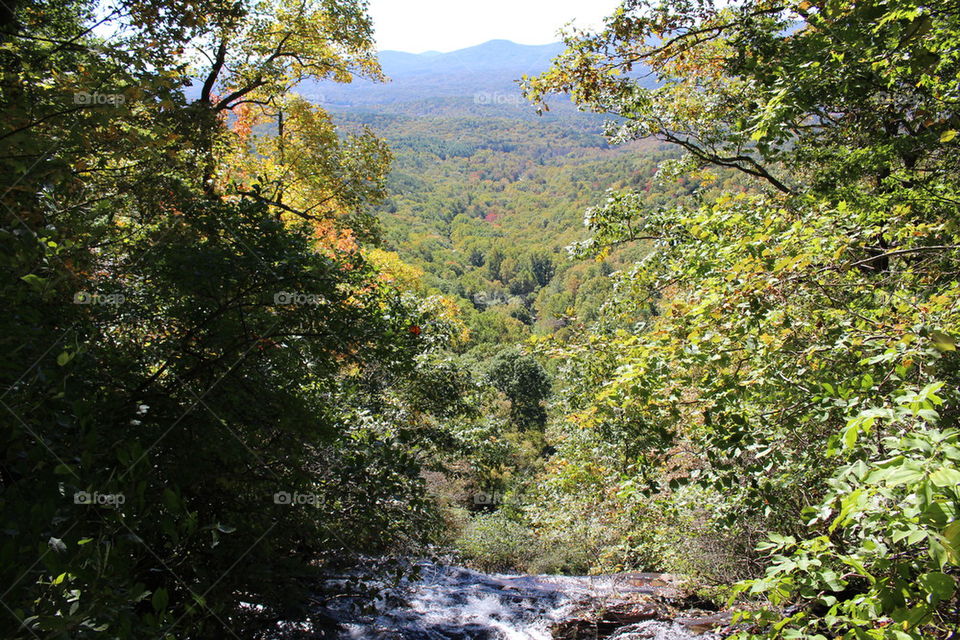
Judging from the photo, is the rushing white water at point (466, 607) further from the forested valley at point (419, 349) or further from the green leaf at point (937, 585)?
the green leaf at point (937, 585)

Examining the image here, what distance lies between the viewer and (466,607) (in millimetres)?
11586

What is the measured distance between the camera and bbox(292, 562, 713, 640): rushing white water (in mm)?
8695

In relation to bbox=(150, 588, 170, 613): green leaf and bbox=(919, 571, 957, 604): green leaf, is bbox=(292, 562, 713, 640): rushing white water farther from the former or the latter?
bbox=(919, 571, 957, 604): green leaf

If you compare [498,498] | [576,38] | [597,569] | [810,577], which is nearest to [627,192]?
[576,38]

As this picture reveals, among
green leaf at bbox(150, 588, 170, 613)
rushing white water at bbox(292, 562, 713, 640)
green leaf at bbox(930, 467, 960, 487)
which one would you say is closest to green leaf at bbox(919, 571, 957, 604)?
green leaf at bbox(930, 467, 960, 487)

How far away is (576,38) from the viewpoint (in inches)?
301

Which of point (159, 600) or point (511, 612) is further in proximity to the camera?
point (511, 612)

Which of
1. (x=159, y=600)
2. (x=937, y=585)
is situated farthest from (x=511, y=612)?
(x=937, y=585)

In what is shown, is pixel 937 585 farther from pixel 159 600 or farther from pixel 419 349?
pixel 419 349

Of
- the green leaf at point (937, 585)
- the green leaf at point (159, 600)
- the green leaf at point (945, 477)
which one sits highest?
the green leaf at point (945, 477)

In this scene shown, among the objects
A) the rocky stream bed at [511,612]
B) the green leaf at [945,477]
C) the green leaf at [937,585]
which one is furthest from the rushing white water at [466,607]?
the green leaf at [945,477]

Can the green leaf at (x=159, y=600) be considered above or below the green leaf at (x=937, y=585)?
below

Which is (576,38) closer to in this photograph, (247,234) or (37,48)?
(247,234)

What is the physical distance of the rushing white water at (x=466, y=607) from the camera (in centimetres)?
870
